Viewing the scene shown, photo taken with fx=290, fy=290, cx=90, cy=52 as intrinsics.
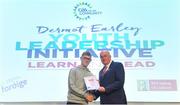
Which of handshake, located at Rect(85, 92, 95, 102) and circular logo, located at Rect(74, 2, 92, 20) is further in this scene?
circular logo, located at Rect(74, 2, 92, 20)

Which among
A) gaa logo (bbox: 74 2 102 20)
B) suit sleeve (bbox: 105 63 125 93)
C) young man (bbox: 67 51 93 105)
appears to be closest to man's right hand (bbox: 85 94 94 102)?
young man (bbox: 67 51 93 105)

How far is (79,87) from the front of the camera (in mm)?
2355

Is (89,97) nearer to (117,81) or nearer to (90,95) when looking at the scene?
(90,95)

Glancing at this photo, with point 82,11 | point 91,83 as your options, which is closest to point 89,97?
point 91,83

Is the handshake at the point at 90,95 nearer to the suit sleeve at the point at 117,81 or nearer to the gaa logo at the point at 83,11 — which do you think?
the suit sleeve at the point at 117,81

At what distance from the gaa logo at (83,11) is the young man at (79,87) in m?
1.05

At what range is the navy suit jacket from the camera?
2273 mm

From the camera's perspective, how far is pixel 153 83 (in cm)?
313

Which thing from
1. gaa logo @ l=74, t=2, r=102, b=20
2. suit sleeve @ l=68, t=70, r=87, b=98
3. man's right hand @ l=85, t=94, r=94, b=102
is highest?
gaa logo @ l=74, t=2, r=102, b=20

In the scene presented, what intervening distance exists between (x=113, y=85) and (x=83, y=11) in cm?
133

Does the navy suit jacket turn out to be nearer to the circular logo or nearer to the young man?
the young man

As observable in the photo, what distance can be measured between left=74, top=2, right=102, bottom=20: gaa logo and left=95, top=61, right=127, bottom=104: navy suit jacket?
44.6 inches

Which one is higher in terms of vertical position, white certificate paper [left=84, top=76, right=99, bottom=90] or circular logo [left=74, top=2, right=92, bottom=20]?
circular logo [left=74, top=2, right=92, bottom=20]

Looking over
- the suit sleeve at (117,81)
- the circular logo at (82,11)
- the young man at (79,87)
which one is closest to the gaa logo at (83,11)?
the circular logo at (82,11)
